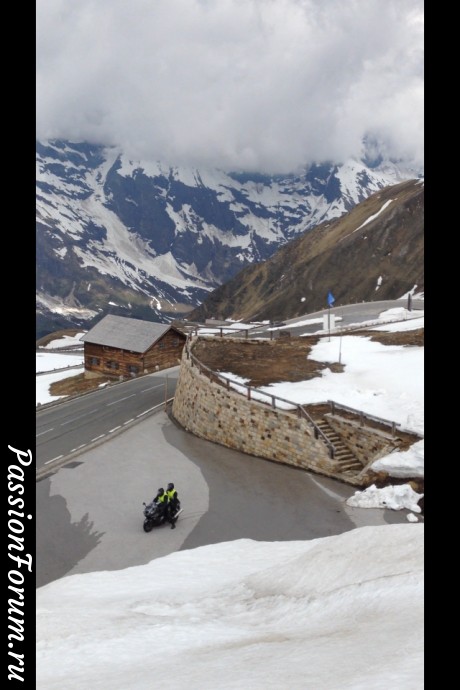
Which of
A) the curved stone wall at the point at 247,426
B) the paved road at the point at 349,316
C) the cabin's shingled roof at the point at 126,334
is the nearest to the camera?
the curved stone wall at the point at 247,426

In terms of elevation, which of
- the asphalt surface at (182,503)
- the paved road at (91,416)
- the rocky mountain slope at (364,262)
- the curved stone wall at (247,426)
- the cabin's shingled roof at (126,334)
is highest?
the rocky mountain slope at (364,262)

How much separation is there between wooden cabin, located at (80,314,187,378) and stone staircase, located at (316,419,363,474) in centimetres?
3262

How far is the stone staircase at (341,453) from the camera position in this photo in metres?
19.7

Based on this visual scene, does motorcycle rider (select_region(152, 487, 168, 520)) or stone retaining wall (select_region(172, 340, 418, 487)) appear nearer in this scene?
motorcycle rider (select_region(152, 487, 168, 520))

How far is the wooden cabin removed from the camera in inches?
2064

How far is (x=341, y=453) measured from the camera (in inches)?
801

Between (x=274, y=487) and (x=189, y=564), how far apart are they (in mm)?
7710

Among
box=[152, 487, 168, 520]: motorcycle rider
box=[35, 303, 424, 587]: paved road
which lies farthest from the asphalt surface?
box=[152, 487, 168, 520]: motorcycle rider

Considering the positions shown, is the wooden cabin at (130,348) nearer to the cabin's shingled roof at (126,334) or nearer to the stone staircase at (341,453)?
the cabin's shingled roof at (126,334)

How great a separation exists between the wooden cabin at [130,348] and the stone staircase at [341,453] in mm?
32620

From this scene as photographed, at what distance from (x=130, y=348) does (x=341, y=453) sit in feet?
119

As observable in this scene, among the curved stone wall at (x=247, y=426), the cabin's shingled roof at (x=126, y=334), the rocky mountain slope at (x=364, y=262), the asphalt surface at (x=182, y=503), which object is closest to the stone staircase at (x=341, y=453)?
the curved stone wall at (x=247, y=426)

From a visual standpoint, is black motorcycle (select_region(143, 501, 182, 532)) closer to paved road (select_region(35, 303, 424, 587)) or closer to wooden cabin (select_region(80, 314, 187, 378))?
paved road (select_region(35, 303, 424, 587))

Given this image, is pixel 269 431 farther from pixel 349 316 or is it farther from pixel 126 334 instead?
pixel 349 316
